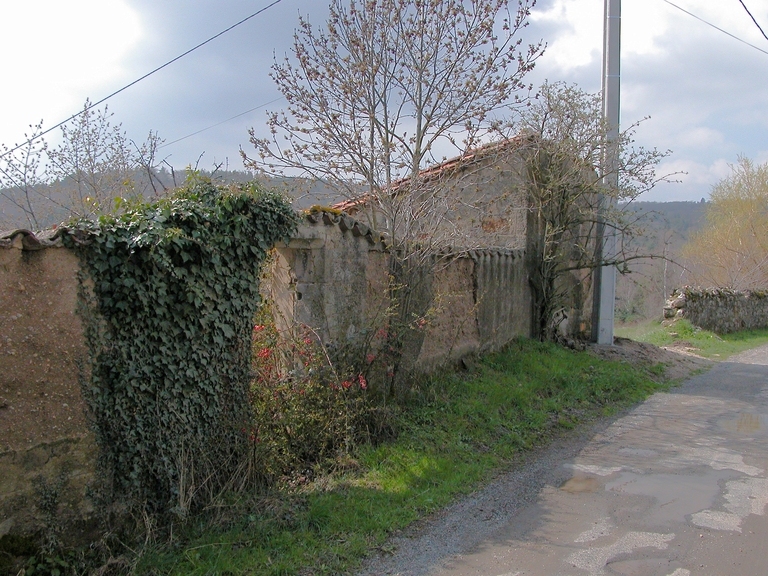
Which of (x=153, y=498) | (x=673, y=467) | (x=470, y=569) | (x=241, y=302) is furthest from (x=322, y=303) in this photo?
(x=673, y=467)

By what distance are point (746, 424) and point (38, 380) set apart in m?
8.47

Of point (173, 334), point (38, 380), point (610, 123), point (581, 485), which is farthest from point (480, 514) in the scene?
point (610, 123)

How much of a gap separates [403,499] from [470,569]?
1.19 m

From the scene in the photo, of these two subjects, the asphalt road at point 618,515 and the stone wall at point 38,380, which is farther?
the asphalt road at point 618,515

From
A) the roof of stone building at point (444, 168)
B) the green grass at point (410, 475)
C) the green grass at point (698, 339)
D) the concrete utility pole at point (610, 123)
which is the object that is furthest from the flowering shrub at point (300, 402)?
the green grass at point (698, 339)

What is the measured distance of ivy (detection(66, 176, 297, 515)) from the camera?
423 centimetres

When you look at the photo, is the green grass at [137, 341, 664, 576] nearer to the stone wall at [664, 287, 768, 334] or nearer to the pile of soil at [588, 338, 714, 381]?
the pile of soil at [588, 338, 714, 381]

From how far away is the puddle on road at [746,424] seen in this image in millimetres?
7770

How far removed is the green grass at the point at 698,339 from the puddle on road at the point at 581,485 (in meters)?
10.6

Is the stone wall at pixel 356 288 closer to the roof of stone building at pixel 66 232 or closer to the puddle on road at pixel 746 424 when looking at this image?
the roof of stone building at pixel 66 232

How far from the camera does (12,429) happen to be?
380 cm

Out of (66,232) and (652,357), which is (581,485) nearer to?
(66,232)

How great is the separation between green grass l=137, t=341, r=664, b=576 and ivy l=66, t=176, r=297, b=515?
53cm

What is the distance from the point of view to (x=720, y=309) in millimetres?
20031
